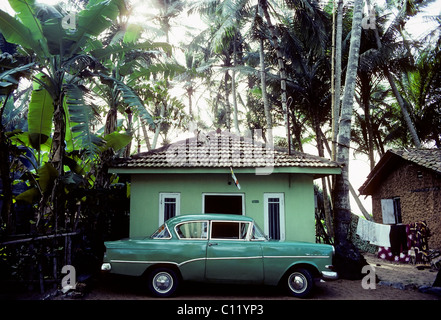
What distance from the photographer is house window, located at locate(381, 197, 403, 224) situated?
13.1 metres

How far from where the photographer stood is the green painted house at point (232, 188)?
7.73 m

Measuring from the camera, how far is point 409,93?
1888cm

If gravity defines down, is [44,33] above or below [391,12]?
below

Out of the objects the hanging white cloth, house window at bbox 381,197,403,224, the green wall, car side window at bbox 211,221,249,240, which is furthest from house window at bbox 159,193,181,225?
house window at bbox 381,197,403,224

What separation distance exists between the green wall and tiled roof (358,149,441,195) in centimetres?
604

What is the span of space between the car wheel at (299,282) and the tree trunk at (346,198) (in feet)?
8.77

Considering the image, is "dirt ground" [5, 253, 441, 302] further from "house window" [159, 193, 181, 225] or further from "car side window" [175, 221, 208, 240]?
"house window" [159, 193, 181, 225]

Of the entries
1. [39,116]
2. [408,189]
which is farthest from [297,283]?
[408,189]

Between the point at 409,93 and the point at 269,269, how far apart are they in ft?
61.3

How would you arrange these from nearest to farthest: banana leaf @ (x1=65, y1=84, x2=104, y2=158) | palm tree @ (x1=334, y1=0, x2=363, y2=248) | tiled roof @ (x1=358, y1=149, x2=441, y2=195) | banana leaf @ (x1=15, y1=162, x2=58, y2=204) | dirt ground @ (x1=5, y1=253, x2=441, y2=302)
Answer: dirt ground @ (x1=5, y1=253, x2=441, y2=302)
banana leaf @ (x1=15, y1=162, x2=58, y2=204)
banana leaf @ (x1=65, y1=84, x2=104, y2=158)
palm tree @ (x1=334, y1=0, x2=363, y2=248)
tiled roof @ (x1=358, y1=149, x2=441, y2=195)

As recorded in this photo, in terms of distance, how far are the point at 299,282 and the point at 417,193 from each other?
29.7 ft

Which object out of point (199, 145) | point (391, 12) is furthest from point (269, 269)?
point (391, 12)

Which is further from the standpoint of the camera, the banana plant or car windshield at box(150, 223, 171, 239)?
the banana plant
